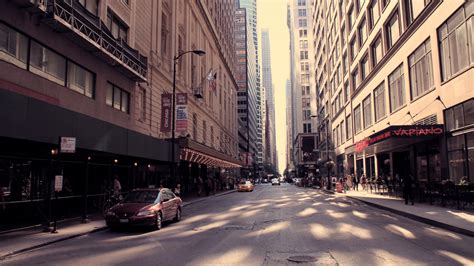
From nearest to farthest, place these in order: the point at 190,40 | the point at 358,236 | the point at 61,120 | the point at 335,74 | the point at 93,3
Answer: the point at 358,236 → the point at 61,120 → the point at 93,3 → the point at 190,40 → the point at 335,74

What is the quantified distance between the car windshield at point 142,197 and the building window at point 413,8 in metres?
21.0

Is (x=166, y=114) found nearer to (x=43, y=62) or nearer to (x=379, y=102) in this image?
(x=43, y=62)

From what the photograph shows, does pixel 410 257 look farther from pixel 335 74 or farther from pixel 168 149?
pixel 335 74

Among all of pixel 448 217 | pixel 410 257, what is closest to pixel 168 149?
pixel 448 217

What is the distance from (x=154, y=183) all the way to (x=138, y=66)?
37.2 ft

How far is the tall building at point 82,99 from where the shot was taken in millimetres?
14648

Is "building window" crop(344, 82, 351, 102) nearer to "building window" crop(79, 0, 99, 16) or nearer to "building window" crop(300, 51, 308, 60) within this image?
"building window" crop(79, 0, 99, 16)

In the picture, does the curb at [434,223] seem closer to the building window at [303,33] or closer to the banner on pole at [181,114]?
the banner on pole at [181,114]

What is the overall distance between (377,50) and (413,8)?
11.4 metres

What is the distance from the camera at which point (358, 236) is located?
11891mm

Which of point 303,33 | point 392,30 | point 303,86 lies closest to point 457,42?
point 392,30

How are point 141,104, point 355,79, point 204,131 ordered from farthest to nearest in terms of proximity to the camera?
point 204,131 < point 355,79 < point 141,104

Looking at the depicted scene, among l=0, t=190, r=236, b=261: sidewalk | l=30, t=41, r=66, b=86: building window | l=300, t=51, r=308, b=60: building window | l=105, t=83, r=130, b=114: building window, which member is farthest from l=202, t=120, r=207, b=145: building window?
l=300, t=51, r=308, b=60: building window

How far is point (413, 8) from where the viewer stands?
1127 inches
